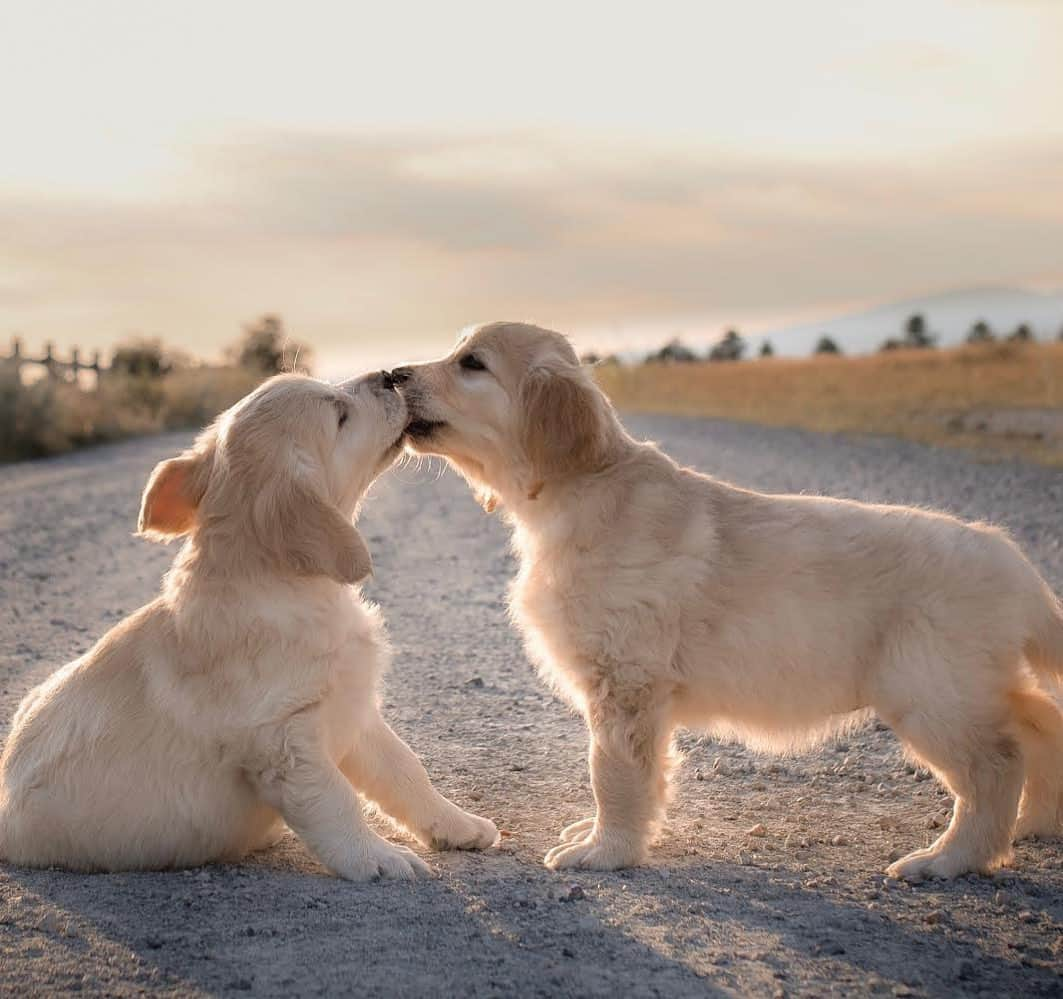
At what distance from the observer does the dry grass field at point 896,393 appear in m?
22.0

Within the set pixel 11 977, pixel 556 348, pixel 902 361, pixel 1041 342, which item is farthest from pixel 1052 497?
pixel 1041 342

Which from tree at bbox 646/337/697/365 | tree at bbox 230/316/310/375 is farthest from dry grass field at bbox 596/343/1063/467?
tree at bbox 230/316/310/375

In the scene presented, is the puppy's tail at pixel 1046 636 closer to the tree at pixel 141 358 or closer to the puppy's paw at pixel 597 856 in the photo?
the puppy's paw at pixel 597 856

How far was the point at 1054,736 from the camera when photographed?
4.85m

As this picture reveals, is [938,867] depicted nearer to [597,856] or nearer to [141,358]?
[597,856]

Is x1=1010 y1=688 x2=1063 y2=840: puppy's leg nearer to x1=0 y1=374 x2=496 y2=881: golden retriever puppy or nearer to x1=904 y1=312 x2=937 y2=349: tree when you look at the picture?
x1=0 y1=374 x2=496 y2=881: golden retriever puppy

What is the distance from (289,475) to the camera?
4.60 m

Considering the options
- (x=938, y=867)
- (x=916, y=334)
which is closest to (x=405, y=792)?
(x=938, y=867)

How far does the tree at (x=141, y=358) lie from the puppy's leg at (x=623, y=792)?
1410 inches

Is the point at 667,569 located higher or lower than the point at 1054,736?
higher

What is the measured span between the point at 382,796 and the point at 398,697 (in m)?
2.25

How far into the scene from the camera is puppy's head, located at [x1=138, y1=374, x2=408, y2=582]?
4555 millimetres

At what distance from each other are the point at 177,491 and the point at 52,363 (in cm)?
3370

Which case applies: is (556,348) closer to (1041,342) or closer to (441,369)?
(441,369)
